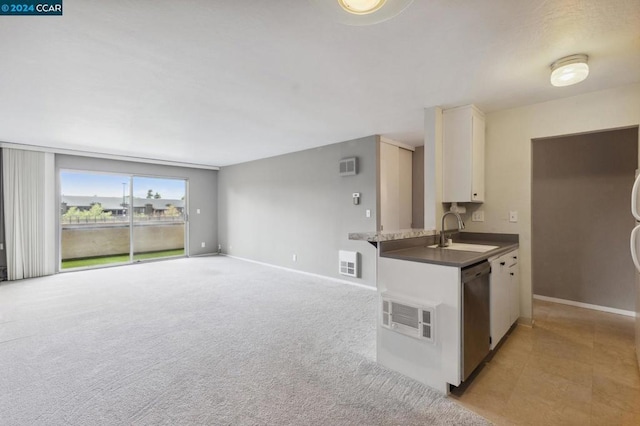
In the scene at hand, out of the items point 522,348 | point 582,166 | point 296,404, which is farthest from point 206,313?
A: point 582,166

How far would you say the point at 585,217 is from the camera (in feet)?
11.6

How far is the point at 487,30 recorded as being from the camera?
70.6 inches

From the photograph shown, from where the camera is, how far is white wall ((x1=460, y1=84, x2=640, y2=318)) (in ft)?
8.52

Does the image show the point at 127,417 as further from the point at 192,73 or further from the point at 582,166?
the point at 582,166

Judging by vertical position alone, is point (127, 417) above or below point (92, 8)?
below

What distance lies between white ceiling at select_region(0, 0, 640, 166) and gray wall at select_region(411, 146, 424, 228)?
1.75 meters

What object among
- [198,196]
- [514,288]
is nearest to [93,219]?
[198,196]

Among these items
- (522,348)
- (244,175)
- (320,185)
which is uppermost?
(244,175)

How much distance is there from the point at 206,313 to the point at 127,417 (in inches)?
68.1

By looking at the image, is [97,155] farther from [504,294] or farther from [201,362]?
[504,294]

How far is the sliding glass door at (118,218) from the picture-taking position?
588 centimetres

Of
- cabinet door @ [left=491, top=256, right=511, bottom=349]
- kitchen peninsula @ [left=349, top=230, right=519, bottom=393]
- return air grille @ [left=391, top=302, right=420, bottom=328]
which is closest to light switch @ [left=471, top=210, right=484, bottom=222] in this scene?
cabinet door @ [left=491, top=256, right=511, bottom=349]

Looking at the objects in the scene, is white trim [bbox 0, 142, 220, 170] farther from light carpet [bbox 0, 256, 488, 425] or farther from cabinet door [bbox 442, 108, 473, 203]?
cabinet door [bbox 442, 108, 473, 203]

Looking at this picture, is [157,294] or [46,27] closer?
[46,27]
